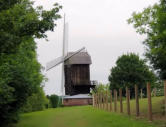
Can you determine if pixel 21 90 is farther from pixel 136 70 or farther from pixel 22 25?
pixel 136 70

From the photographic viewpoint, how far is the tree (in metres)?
54.7

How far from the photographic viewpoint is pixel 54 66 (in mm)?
59625

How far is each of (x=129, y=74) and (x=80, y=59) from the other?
9.50m

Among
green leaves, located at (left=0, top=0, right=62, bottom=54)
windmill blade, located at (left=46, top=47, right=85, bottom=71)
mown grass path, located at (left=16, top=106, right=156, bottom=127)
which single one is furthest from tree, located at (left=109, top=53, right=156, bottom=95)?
green leaves, located at (left=0, top=0, right=62, bottom=54)

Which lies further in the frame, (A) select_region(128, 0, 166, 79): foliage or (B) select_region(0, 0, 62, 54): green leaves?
(A) select_region(128, 0, 166, 79): foliage

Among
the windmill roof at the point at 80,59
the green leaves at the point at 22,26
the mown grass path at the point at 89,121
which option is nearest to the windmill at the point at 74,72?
the windmill roof at the point at 80,59

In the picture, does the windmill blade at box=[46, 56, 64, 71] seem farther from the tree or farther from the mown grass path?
the mown grass path

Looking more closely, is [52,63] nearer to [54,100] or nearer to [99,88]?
[54,100]

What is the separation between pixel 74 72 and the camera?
5666 centimetres

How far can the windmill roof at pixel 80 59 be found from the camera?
57938 millimetres

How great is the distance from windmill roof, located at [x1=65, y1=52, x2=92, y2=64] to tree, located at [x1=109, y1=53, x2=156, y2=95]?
16.6 feet

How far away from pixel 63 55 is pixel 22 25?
50124 mm

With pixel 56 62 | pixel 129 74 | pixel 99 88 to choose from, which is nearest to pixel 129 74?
pixel 129 74

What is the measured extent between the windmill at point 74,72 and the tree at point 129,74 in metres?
4.62
